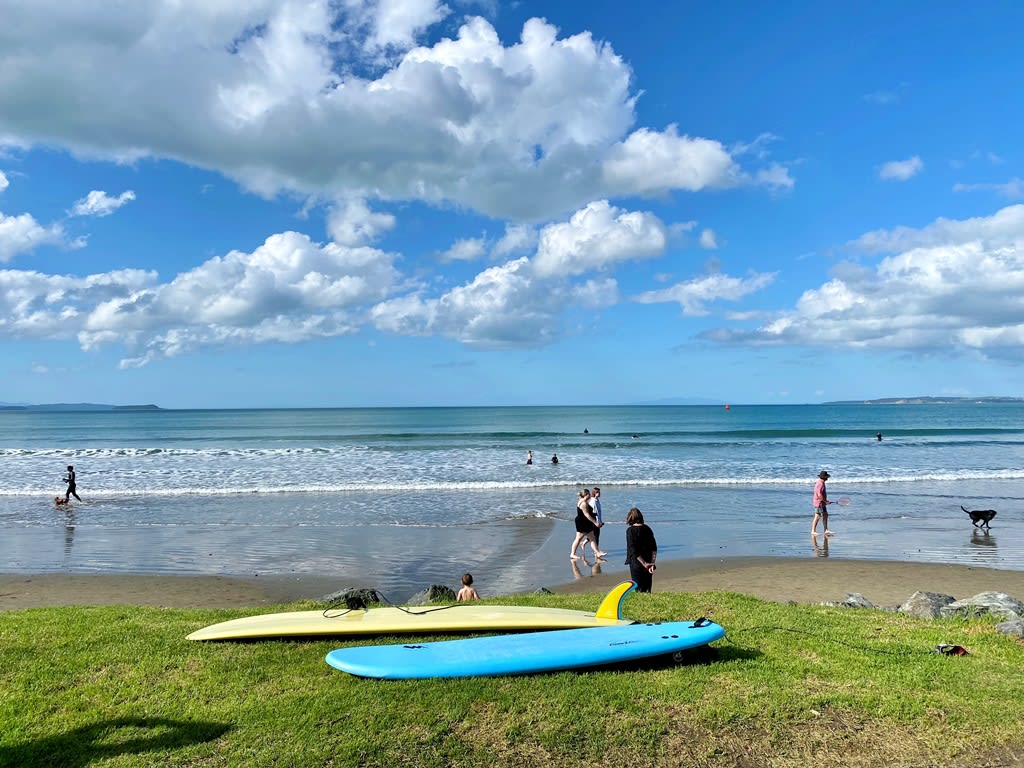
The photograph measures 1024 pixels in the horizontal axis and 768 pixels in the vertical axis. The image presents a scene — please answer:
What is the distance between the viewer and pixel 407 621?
7504mm

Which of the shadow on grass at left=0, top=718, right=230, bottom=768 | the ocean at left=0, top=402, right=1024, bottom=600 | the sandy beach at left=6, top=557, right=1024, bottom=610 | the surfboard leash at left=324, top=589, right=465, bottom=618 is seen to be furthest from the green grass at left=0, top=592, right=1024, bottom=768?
the ocean at left=0, top=402, right=1024, bottom=600

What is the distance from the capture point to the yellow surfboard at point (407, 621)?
23.3 ft

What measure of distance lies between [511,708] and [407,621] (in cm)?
233

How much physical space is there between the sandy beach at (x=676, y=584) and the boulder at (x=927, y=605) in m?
1.73

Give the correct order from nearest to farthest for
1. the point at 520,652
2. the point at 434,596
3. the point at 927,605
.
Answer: the point at 520,652, the point at 927,605, the point at 434,596

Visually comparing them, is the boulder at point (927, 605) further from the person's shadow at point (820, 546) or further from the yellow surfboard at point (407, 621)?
the person's shadow at point (820, 546)

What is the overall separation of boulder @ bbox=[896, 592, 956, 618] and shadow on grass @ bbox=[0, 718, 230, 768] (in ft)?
27.1

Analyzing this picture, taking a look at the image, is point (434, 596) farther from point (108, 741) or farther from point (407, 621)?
point (108, 741)

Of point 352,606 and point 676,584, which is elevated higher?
point 352,606

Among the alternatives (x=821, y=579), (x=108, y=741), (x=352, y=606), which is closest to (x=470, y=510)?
(x=821, y=579)

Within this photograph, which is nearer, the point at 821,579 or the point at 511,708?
the point at 511,708

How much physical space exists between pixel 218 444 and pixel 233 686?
5257 centimetres

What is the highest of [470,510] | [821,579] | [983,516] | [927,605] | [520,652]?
[520,652]

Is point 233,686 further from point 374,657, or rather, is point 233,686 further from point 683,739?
point 683,739
